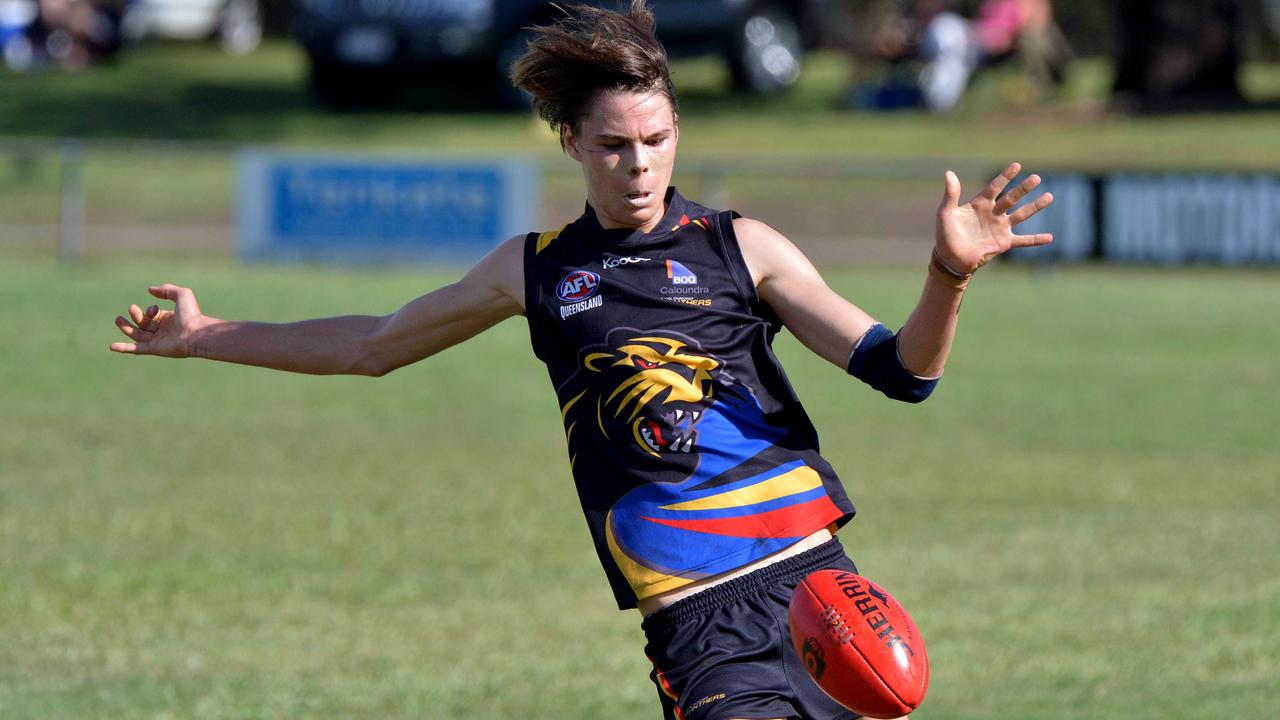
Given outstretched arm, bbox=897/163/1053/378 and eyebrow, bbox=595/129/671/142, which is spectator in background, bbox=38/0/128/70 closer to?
eyebrow, bbox=595/129/671/142

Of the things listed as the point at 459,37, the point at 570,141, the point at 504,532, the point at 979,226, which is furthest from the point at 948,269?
the point at 459,37

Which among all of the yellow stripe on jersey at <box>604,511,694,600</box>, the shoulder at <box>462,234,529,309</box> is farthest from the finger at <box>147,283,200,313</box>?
the yellow stripe on jersey at <box>604,511,694,600</box>

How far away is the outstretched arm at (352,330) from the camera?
451cm

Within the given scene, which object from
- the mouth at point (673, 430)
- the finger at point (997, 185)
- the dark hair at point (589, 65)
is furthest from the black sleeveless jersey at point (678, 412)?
the finger at point (997, 185)

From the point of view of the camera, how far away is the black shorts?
4.06 meters

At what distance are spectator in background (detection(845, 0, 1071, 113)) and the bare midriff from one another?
26515mm

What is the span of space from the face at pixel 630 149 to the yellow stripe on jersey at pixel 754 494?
2.19ft

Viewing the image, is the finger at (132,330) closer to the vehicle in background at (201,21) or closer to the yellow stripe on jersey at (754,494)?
the yellow stripe on jersey at (754,494)

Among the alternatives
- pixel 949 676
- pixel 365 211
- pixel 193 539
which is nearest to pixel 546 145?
pixel 365 211

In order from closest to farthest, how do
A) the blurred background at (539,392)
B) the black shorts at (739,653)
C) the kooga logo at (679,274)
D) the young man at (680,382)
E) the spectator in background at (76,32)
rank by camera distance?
the black shorts at (739,653)
the young man at (680,382)
the kooga logo at (679,274)
the blurred background at (539,392)
the spectator in background at (76,32)

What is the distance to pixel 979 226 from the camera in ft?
13.1

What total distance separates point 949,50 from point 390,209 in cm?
1273

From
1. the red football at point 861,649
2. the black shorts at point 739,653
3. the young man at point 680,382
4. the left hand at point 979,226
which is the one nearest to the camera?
the red football at point 861,649

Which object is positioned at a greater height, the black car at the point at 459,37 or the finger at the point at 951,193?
the finger at the point at 951,193
